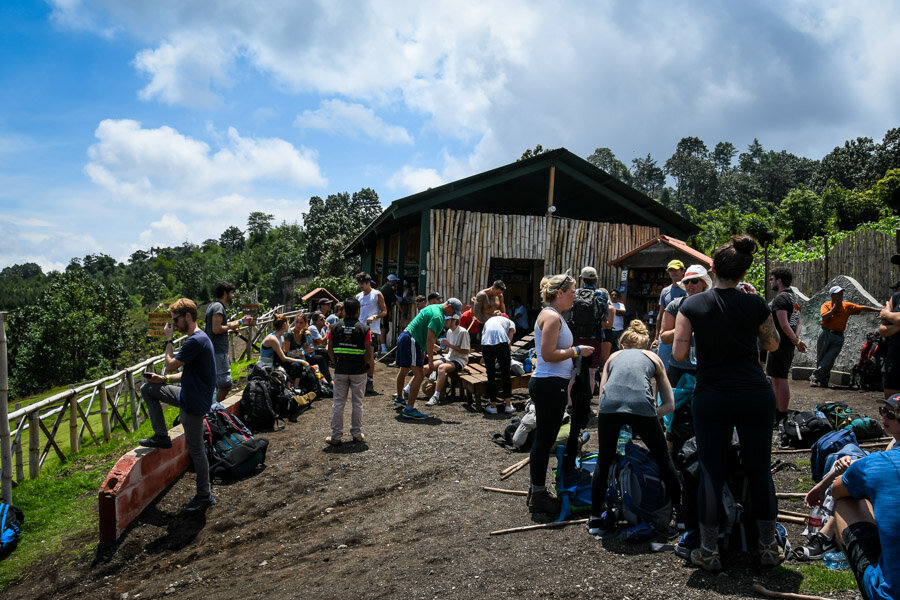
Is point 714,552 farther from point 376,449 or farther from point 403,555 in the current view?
point 376,449

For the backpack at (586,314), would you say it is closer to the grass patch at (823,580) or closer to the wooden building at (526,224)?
the grass patch at (823,580)

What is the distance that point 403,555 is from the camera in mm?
3920

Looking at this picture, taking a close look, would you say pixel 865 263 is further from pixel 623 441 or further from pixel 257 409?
pixel 257 409

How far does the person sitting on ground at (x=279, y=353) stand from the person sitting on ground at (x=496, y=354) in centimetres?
304

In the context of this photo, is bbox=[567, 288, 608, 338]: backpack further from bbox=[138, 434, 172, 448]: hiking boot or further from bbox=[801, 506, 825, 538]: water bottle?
bbox=[138, 434, 172, 448]: hiking boot

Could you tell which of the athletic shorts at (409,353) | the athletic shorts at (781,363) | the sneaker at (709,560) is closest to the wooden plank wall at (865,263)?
the athletic shorts at (781,363)

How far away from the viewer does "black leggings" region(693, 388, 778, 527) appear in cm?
304

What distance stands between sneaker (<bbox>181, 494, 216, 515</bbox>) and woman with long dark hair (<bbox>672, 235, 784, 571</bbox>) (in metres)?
4.27

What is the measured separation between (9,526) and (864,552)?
653 centimetres

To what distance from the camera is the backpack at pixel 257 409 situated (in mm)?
7398

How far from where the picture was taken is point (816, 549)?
10.5ft

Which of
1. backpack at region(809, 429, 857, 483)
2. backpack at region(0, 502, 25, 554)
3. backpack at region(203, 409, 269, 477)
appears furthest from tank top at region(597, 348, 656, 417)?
backpack at region(0, 502, 25, 554)

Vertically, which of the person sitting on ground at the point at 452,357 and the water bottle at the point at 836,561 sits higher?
the person sitting on ground at the point at 452,357

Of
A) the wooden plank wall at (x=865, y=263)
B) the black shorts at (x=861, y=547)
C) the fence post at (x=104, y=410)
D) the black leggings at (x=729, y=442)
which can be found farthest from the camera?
the wooden plank wall at (x=865, y=263)
